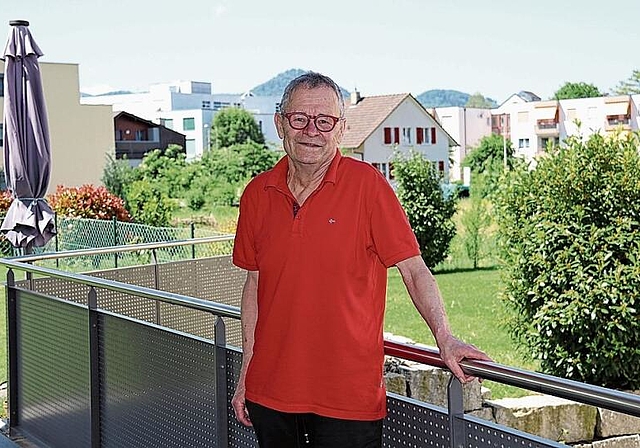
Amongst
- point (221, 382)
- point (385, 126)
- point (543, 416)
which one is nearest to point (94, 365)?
point (221, 382)

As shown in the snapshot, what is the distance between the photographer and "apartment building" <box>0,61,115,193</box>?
124 ft

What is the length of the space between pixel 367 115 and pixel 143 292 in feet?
152

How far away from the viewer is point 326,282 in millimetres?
2693

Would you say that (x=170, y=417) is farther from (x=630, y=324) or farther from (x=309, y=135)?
(x=630, y=324)

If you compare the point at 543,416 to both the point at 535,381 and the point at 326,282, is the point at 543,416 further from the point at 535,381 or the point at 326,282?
the point at 535,381

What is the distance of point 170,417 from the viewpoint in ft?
13.8

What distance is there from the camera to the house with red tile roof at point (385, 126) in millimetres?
48781

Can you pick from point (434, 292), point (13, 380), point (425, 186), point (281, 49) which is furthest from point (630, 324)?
point (281, 49)

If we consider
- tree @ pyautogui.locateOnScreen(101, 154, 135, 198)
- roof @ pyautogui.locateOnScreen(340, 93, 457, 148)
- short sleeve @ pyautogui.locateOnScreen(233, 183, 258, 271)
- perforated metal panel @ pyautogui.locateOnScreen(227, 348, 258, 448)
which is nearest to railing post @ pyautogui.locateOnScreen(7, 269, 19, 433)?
perforated metal panel @ pyautogui.locateOnScreen(227, 348, 258, 448)

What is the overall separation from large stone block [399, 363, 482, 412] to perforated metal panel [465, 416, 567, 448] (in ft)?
13.6

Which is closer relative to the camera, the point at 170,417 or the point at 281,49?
the point at 170,417

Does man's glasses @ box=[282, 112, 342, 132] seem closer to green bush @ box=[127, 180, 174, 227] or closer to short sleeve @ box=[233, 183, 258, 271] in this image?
short sleeve @ box=[233, 183, 258, 271]

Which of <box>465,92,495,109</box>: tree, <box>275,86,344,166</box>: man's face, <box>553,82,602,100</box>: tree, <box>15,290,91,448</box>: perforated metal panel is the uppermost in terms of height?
<box>465,92,495,109</box>: tree

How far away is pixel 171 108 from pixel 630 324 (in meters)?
79.1
